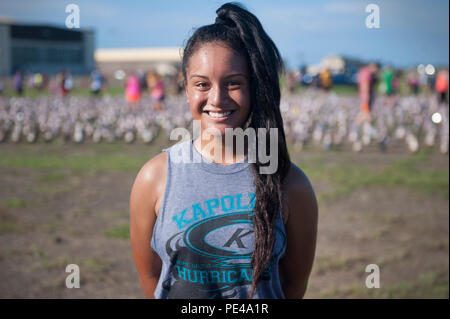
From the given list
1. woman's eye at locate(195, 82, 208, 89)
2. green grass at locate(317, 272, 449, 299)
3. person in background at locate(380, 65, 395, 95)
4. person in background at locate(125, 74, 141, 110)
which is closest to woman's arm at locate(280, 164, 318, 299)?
woman's eye at locate(195, 82, 208, 89)

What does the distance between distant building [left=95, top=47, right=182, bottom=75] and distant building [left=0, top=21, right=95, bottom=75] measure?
990cm

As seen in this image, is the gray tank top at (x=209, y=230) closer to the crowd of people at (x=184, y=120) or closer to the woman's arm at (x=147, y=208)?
the woman's arm at (x=147, y=208)

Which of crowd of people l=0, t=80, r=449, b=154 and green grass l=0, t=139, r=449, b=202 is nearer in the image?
green grass l=0, t=139, r=449, b=202

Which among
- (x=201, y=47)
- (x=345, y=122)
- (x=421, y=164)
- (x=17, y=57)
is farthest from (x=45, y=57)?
(x=201, y=47)

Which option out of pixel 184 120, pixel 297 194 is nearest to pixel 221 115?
pixel 297 194

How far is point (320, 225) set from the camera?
246 inches

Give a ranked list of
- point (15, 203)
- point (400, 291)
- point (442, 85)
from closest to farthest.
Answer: point (400, 291)
point (15, 203)
point (442, 85)

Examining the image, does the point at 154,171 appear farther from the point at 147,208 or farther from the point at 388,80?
the point at 388,80

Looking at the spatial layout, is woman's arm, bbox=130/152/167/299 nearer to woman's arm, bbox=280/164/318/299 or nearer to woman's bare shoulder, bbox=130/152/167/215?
woman's bare shoulder, bbox=130/152/167/215

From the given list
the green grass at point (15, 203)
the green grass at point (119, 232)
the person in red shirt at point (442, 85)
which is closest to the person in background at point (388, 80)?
the person in red shirt at point (442, 85)

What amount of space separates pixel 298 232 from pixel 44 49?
250 feet

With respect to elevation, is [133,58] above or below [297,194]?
above

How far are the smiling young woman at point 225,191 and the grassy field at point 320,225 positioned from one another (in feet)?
9.27

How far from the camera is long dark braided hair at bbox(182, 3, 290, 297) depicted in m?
1.64
